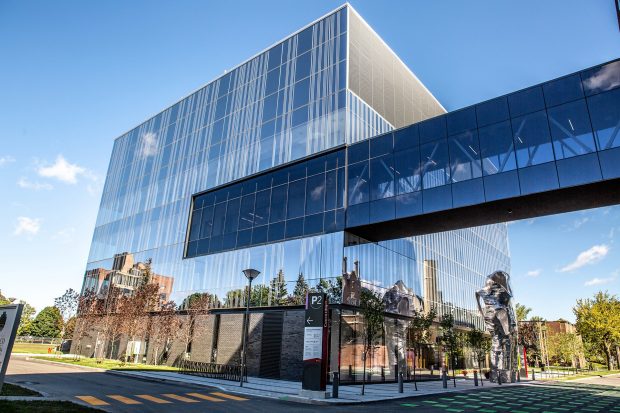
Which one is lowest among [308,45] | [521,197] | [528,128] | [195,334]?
[195,334]

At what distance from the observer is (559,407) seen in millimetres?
18875

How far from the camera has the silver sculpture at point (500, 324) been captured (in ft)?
116

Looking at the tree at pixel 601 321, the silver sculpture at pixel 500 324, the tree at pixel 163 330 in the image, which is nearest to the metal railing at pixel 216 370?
the tree at pixel 163 330

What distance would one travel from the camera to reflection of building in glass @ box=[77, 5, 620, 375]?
1081 inches

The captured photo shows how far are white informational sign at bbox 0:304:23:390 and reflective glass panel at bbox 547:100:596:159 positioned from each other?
85.8 ft

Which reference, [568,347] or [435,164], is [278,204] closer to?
[435,164]

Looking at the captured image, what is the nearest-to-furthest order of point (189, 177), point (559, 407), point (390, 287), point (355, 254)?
point (559, 407), point (355, 254), point (390, 287), point (189, 177)

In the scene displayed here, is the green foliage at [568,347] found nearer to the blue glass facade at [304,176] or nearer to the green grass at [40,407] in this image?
the blue glass facade at [304,176]

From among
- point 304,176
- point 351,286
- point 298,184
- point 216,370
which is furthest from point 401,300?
point 216,370

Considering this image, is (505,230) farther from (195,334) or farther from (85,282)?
(85,282)

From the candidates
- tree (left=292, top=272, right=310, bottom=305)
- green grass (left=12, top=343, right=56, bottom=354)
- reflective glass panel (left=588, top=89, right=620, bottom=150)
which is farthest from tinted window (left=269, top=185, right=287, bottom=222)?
green grass (left=12, top=343, right=56, bottom=354)

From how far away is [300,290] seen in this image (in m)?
32.0

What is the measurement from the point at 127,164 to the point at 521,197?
53983 millimetres

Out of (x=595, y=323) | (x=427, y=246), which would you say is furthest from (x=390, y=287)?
(x=595, y=323)
